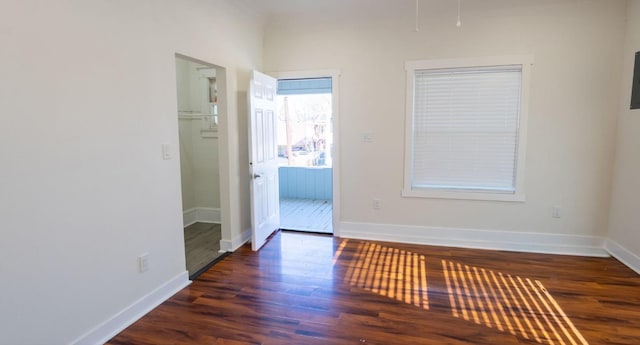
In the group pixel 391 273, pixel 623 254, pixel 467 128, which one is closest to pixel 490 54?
pixel 467 128

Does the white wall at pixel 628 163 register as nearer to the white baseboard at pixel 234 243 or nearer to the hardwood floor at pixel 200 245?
the white baseboard at pixel 234 243

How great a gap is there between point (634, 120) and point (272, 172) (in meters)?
3.75

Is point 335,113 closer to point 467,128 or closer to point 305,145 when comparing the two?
point 467,128

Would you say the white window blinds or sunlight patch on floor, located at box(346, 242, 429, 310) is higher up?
the white window blinds

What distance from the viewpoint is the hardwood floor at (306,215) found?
4832 mm

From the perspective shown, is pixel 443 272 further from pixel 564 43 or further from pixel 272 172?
pixel 564 43

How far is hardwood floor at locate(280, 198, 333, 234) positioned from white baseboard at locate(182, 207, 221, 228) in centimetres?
93

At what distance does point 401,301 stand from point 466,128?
2194 mm

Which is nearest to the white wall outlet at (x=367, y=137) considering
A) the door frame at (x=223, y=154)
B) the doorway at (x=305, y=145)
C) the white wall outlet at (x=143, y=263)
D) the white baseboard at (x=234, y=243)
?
the door frame at (x=223, y=154)

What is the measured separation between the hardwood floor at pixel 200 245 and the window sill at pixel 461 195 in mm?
2317

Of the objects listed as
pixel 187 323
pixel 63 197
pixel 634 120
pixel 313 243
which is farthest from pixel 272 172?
pixel 634 120

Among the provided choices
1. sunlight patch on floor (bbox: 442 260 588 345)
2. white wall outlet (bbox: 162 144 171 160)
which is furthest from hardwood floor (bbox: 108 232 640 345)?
white wall outlet (bbox: 162 144 171 160)

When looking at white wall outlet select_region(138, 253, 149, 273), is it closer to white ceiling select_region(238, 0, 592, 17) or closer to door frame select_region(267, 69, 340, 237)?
door frame select_region(267, 69, 340, 237)

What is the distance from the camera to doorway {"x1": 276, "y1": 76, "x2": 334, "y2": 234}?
22.6 feet
